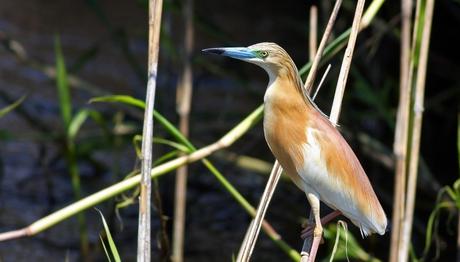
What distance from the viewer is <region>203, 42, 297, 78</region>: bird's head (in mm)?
1980

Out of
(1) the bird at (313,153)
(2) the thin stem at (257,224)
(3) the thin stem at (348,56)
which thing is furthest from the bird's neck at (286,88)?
(2) the thin stem at (257,224)

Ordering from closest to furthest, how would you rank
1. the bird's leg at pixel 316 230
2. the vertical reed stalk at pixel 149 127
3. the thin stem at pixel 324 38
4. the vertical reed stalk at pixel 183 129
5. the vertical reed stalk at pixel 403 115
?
the vertical reed stalk at pixel 149 127, the bird's leg at pixel 316 230, the thin stem at pixel 324 38, the vertical reed stalk at pixel 403 115, the vertical reed stalk at pixel 183 129

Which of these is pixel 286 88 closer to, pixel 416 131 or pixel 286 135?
pixel 286 135

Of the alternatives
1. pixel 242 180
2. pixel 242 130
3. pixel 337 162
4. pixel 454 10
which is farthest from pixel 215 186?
pixel 337 162

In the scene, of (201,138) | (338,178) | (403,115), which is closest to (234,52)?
(338,178)

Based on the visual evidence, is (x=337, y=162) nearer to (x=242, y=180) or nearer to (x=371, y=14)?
(x=371, y=14)

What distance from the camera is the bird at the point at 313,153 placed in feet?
6.97

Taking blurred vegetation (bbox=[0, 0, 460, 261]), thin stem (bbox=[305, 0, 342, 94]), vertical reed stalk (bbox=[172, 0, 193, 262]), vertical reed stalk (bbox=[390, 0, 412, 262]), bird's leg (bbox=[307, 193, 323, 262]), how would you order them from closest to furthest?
bird's leg (bbox=[307, 193, 323, 262]) → thin stem (bbox=[305, 0, 342, 94]) → vertical reed stalk (bbox=[390, 0, 412, 262]) → vertical reed stalk (bbox=[172, 0, 193, 262]) → blurred vegetation (bbox=[0, 0, 460, 261])

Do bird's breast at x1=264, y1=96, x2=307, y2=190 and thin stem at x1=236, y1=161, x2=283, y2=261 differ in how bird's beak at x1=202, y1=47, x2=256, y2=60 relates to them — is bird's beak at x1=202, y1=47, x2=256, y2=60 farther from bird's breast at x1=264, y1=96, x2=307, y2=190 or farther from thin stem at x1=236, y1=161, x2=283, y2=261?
thin stem at x1=236, y1=161, x2=283, y2=261

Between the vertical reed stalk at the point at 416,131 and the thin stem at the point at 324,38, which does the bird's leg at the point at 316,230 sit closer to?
the thin stem at the point at 324,38

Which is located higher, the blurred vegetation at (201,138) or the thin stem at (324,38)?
the thin stem at (324,38)

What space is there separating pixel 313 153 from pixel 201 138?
2.67m

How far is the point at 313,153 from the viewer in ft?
7.17

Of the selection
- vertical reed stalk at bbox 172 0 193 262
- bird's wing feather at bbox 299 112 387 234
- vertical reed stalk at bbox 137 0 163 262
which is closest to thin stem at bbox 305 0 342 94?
bird's wing feather at bbox 299 112 387 234
